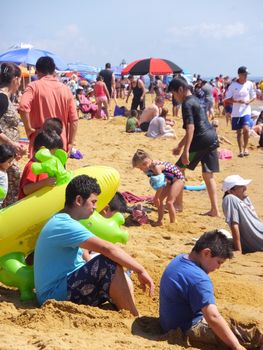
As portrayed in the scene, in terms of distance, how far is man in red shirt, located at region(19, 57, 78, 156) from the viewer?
622cm

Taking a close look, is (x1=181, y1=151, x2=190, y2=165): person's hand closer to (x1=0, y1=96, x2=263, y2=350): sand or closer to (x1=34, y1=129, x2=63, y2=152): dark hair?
(x1=0, y1=96, x2=263, y2=350): sand

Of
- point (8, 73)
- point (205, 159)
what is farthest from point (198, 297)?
point (205, 159)

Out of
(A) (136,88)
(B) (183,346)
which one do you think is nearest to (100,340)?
(B) (183,346)

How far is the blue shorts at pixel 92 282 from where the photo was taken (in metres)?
4.13

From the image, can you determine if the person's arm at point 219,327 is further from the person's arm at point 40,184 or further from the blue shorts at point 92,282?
the person's arm at point 40,184

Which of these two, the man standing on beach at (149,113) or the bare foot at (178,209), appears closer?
the bare foot at (178,209)

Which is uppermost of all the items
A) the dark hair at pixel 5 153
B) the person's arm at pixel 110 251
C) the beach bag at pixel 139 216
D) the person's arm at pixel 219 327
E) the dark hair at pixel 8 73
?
the dark hair at pixel 8 73

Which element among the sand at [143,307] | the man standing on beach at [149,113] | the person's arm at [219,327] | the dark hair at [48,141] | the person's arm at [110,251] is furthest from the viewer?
the man standing on beach at [149,113]

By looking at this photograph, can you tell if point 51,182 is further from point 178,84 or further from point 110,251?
point 178,84

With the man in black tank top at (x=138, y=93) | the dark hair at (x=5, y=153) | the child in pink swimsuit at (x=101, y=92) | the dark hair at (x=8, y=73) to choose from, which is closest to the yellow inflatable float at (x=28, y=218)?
the dark hair at (x=5, y=153)

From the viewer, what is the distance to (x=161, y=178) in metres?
7.22

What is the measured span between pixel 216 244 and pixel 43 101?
3.11 meters

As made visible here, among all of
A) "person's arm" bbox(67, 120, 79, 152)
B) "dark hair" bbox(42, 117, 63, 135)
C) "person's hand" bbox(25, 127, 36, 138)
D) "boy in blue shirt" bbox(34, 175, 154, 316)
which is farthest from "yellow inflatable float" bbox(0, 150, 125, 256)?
"person's arm" bbox(67, 120, 79, 152)

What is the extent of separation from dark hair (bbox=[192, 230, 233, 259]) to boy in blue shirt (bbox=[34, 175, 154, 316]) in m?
0.47
